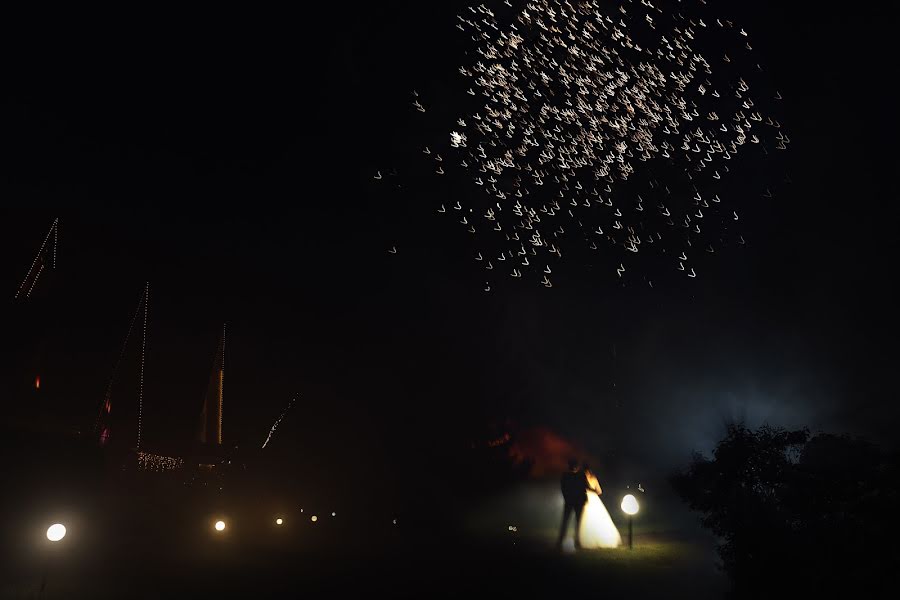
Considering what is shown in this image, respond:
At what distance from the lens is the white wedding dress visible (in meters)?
24.2

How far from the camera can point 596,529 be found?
24.9 m

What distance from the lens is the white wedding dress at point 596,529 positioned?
24.2m

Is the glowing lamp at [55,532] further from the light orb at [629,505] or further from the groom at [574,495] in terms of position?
the groom at [574,495]

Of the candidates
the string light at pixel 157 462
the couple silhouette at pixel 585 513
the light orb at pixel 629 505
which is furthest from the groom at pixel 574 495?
the string light at pixel 157 462

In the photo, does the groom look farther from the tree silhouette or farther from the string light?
the string light

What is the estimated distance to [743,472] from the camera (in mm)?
21359

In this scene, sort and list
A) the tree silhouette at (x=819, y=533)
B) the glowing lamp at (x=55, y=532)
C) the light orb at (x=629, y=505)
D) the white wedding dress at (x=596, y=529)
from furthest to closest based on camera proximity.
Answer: the white wedding dress at (x=596, y=529) → the light orb at (x=629, y=505) → the glowing lamp at (x=55, y=532) → the tree silhouette at (x=819, y=533)

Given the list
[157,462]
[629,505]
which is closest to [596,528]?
[629,505]

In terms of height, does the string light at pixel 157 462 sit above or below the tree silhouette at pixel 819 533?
above

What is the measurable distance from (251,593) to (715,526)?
16.4 metres

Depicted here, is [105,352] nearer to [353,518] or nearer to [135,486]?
[135,486]

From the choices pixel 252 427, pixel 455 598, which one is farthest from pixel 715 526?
pixel 252 427

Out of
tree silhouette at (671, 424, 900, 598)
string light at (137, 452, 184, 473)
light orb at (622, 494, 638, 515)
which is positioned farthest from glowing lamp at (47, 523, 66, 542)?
light orb at (622, 494, 638, 515)

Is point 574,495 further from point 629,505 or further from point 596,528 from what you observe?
point 629,505
